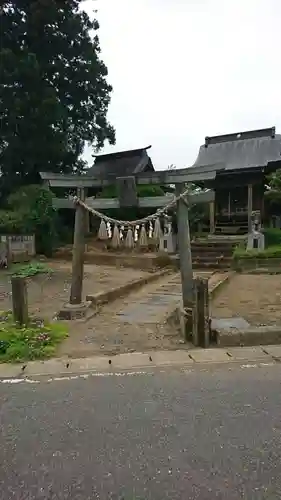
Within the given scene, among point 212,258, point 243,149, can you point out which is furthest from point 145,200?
point 243,149

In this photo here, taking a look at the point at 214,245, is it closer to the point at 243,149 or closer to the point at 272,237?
the point at 272,237

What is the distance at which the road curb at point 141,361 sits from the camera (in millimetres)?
4238

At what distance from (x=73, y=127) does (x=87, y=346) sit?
21138 mm

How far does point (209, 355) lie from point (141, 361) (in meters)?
0.86

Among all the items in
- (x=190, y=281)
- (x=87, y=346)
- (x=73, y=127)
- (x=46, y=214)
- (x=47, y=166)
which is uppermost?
(x=73, y=127)

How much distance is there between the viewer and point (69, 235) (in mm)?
21891

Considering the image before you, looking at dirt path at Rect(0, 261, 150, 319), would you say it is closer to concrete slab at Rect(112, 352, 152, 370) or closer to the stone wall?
the stone wall

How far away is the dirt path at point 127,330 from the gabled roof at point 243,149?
1194 cm

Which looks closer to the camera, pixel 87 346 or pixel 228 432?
pixel 228 432

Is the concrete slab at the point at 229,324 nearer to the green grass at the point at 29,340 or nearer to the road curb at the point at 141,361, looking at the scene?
the road curb at the point at 141,361

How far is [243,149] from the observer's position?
20969mm

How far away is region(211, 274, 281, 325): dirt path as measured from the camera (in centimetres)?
662

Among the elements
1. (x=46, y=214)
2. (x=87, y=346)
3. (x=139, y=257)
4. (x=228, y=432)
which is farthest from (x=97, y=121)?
(x=228, y=432)

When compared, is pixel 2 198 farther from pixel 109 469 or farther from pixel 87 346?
pixel 109 469
